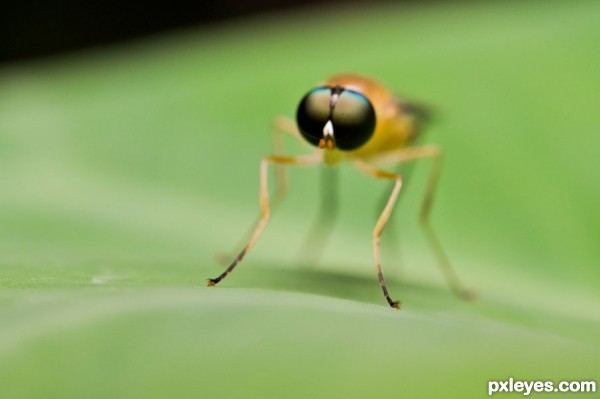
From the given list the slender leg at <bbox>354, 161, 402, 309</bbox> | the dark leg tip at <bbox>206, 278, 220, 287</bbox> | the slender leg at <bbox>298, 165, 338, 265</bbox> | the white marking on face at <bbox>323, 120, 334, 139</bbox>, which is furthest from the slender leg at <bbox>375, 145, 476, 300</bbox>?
the dark leg tip at <bbox>206, 278, 220, 287</bbox>

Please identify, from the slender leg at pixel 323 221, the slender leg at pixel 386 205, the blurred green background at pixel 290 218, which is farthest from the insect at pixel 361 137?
the slender leg at pixel 323 221

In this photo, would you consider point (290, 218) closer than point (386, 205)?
No

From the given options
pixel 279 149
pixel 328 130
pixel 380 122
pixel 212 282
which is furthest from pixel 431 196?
pixel 212 282

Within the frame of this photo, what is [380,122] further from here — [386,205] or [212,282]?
[212,282]

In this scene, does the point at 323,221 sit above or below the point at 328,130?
below

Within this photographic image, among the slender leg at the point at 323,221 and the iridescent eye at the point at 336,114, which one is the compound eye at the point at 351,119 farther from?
the slender leg at the point at 323,221

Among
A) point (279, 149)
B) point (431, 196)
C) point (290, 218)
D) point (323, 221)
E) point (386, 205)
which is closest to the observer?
point (386, 205)

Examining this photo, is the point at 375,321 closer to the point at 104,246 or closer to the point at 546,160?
the point at 104,246
